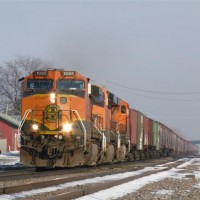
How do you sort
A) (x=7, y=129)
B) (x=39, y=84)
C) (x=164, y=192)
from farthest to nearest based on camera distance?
(x=7, y=129)
(x=39, y=84)
(x=164, y=192)

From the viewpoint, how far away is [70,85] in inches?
721

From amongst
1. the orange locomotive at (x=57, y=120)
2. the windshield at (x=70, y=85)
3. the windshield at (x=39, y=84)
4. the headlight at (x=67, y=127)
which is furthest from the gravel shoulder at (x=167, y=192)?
the windshield at (x=39, y=84)

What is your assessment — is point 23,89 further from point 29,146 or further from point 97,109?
point 97,109

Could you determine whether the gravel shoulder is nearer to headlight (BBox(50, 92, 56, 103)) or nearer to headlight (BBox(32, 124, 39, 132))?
headlight (BBox(32, 124, 39, 132))

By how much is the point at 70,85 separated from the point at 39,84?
47.4 inches

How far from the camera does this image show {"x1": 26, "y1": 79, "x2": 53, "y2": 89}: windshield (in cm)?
1817

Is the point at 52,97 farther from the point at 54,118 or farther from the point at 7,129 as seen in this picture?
the point at 7,129

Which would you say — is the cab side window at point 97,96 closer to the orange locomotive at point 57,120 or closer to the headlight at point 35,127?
the orange locomotive at point 57,120

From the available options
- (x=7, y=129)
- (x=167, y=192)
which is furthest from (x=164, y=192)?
(x=7, y=129)

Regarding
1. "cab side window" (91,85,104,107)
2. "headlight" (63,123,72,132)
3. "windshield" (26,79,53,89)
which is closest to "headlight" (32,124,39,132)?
"headlight" (63,123,72,132)

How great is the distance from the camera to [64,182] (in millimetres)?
12289

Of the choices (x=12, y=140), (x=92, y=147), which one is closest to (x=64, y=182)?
(x=92, y=147)

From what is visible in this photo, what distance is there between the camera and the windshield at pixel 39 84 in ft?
59.6

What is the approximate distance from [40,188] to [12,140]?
156ft
